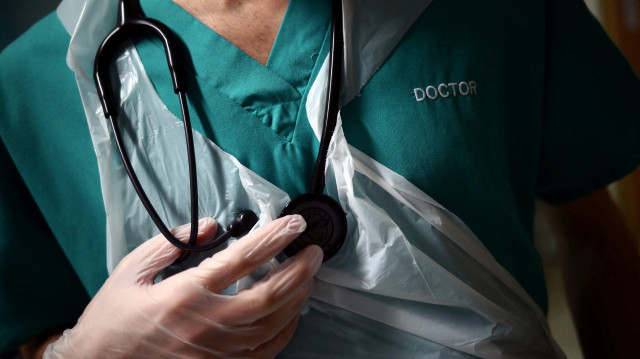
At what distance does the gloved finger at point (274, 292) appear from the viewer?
519mm

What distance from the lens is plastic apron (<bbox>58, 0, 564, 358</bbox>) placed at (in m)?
0.53

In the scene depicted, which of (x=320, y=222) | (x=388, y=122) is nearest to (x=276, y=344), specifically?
(x=320, y=222)

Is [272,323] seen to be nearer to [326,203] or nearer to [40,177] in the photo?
[326,203]

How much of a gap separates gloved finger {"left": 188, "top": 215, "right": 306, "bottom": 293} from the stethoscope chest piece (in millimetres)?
20

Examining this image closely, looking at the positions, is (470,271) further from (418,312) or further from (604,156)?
(604,156)

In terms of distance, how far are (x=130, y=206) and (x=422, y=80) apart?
0.39 m

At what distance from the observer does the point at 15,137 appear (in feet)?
2.15

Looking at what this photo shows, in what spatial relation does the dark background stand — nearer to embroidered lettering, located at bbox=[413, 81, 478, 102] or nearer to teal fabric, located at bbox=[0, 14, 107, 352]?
teal fabric, located at bbox=[0, 14, 107, 352]

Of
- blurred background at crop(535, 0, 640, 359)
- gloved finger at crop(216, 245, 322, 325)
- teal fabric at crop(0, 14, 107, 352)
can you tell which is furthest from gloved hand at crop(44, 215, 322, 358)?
blurred background at crop(535, 0, 640, 359)

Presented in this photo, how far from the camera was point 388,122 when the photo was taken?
55 cm

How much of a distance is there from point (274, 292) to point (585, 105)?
0.52 m

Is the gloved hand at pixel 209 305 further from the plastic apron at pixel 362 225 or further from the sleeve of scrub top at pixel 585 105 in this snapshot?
the sleeve of scrub top at pixel 585 105

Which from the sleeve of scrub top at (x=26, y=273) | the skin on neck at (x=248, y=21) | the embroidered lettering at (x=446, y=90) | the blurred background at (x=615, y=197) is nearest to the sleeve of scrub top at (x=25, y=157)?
the sleeve of scrub top at (x=26, y=273)

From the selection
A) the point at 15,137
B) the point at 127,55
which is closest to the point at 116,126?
the point at 127,55
